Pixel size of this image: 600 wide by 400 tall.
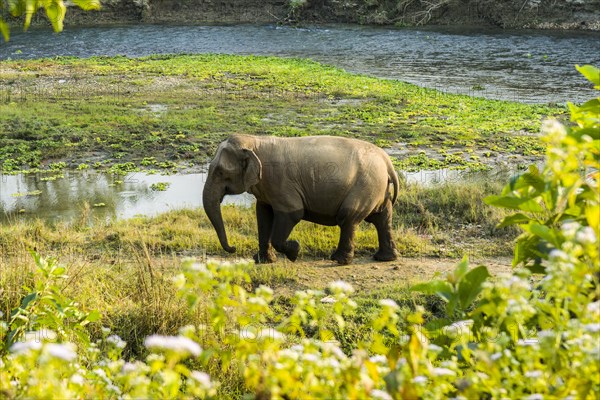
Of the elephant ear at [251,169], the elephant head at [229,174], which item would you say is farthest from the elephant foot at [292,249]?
the elephant ear at [251,169]

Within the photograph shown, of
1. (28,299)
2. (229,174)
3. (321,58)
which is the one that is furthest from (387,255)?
(321,58)

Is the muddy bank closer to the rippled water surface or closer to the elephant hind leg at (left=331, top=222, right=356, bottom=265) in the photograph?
the rippled water surface

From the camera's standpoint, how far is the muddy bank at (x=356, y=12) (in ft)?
139

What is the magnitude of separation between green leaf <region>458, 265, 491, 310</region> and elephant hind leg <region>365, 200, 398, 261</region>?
6574 millimetres

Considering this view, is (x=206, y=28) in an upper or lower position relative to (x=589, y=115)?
lower

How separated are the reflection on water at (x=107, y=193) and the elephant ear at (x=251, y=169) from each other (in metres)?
3.66

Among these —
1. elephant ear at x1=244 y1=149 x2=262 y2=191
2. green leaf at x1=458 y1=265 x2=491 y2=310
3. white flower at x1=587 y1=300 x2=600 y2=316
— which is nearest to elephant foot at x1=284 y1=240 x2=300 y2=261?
elephant ear at x1=244 y1=149 x2=262 y2=191

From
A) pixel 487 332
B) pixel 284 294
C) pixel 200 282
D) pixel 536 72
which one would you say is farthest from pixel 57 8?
pixel 536 72

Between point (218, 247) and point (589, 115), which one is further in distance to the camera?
point (218, 247)

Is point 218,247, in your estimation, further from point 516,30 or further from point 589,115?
point 516,30

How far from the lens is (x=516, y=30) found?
42.1 meters

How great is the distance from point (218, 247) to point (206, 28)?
34.5 meters

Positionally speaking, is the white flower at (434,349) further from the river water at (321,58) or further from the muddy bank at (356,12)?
the muddy bank at (356,12)

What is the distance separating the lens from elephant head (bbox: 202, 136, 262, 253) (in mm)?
9422
